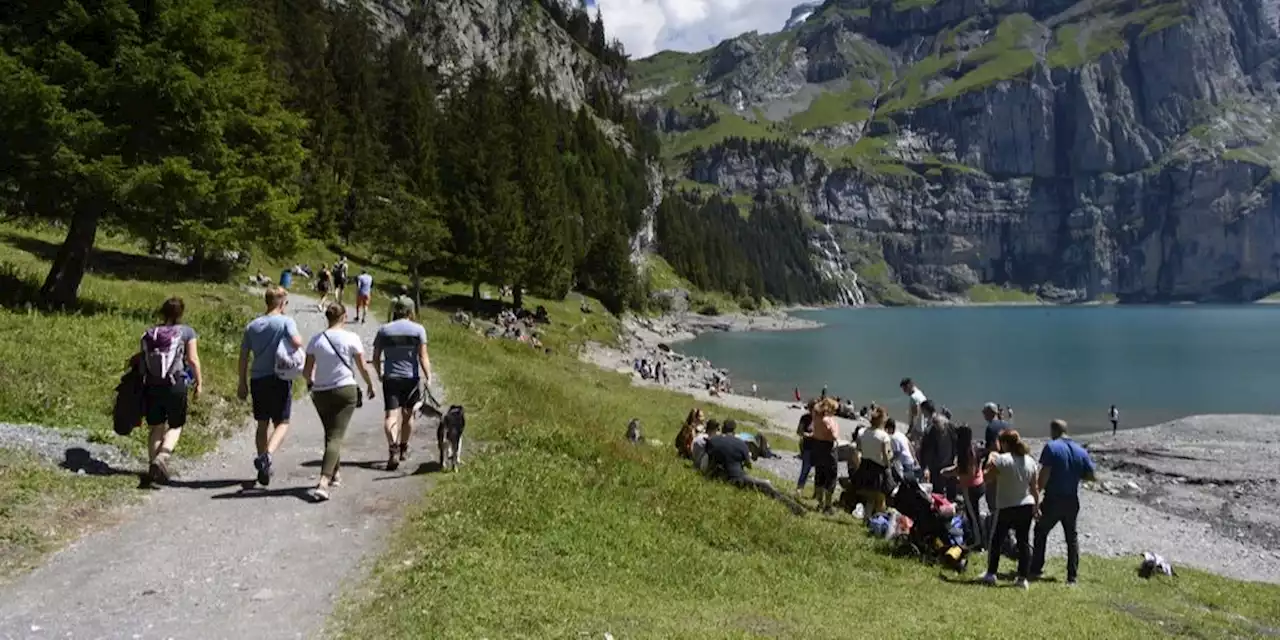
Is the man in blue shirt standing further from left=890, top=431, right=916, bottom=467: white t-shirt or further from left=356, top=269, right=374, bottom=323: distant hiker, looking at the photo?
left=356, top=269, right=374, bottom=323: distant hiker

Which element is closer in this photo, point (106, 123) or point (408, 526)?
point (408, 526)

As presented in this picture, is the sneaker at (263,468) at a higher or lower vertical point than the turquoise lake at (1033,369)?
higher

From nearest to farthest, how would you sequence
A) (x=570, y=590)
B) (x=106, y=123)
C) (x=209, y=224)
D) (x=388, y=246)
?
(x=570, y=590) < (x=106, y=123) < (x=209, y=224) < (x=388, y=246)

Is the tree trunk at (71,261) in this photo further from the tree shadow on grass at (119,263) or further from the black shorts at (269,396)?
the black shorts at (269,396)

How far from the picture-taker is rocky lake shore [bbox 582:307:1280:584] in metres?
23.8

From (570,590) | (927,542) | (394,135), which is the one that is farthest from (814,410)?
(394,135)

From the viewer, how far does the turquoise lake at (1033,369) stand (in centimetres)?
6066

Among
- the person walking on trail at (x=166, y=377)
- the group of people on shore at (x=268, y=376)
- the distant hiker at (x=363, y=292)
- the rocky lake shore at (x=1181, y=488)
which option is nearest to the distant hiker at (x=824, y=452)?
the rocky lake shore at (x=1181, y=488)

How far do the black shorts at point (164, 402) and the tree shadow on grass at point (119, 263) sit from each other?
73.3 ft

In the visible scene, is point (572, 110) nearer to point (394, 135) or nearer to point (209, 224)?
point (394, 135)

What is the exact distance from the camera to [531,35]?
14312cm

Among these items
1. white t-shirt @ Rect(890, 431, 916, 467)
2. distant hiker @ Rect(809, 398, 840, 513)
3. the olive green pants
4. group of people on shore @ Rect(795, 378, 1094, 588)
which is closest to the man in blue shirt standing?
group of people on shore @ Rect(795, 378, 1094, 588)

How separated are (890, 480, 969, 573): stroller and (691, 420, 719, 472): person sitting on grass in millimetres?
4227

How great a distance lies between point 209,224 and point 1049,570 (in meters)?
23.5
